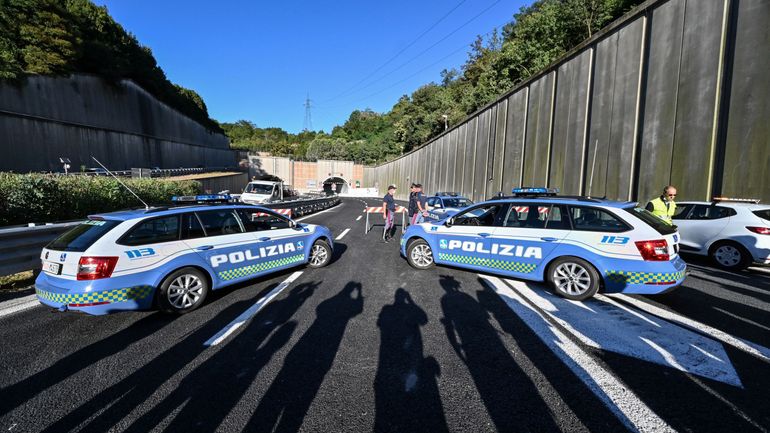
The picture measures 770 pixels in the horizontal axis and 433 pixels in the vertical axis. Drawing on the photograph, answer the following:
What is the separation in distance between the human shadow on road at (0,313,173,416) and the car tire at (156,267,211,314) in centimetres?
18

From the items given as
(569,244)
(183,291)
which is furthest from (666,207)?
(183,291)

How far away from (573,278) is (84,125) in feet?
129

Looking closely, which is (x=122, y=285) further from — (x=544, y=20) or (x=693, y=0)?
(x=544, y=20)

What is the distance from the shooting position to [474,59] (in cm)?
5888

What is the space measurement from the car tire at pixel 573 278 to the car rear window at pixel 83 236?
20.8 feet

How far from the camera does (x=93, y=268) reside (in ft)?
12.9

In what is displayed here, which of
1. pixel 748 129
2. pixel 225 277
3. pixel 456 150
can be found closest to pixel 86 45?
pixel 456 150

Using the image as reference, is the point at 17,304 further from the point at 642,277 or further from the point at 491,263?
the point at 642,277

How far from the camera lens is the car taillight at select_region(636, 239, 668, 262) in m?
4.63

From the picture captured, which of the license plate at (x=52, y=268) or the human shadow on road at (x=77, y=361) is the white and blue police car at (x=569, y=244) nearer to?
the human shadow on road at (x=77, y=361)

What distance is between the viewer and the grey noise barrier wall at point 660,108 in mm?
9328

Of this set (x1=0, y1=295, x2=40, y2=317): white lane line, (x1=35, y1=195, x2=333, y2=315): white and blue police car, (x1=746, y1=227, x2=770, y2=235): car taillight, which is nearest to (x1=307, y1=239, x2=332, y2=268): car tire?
(x1=35, y1=195, x2=333, y2=315): white and blue police car

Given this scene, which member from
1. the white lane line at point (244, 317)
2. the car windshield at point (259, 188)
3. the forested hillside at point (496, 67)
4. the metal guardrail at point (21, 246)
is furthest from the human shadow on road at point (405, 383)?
the forested hillside at point (496, 67)

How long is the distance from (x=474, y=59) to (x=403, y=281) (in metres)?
62.2
